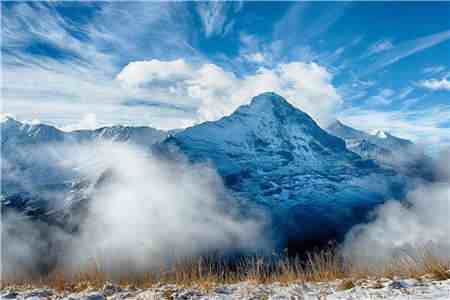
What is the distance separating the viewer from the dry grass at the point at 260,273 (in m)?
10.4

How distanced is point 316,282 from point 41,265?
8432 inches

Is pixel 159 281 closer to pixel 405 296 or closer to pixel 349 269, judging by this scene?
pixel 349 269

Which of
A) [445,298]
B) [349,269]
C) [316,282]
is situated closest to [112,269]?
[316,282]

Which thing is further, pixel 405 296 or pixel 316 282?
pixel 316 282

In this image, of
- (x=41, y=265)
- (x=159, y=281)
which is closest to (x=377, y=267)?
(x=159, y=281)

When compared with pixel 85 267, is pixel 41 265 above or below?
below

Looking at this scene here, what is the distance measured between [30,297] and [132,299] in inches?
115

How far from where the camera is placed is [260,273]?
11.7m

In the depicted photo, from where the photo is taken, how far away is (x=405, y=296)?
317 inches

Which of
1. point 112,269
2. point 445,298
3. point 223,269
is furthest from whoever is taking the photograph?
point 112,269

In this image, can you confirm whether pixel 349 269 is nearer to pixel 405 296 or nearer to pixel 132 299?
pixel 405 296

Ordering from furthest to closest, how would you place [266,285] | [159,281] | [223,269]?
1. [223,269]
2. [159,281]
3. [266,285]

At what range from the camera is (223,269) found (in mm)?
11734

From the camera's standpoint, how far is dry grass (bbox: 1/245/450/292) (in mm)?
10367
